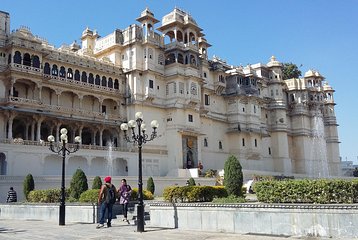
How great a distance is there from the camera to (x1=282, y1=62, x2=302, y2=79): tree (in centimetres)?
9025

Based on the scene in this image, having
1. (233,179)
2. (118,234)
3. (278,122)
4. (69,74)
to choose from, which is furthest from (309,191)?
(278,122)

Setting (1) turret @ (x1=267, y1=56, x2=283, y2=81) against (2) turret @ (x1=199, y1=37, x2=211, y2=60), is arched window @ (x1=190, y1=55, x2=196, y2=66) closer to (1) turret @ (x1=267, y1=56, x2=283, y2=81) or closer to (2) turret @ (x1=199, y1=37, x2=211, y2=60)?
(2) turret @ (x1=199, y1=37, x2=211, y2=60)

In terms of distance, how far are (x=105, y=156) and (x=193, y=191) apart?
25.7 meters

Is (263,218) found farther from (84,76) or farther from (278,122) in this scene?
(278,122)

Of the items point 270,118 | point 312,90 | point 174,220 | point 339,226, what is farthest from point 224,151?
point 339,226

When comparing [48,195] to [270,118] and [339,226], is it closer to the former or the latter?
[339,226]

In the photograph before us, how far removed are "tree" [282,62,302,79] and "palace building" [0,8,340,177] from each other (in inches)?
574

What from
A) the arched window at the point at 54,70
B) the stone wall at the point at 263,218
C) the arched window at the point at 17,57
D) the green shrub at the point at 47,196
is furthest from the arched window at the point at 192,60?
the stone wall at the point at 263,218

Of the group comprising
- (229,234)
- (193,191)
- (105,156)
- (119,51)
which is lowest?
(229,234)

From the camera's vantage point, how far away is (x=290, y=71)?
9050cm

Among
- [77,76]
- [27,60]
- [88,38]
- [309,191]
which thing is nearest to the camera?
[309,191]

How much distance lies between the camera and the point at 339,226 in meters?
12.9

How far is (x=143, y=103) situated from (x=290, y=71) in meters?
50.2

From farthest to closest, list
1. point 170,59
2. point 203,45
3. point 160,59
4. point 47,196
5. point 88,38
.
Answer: point 203,45 → point 88,38 → point 170,59 → point 160,59 → point 47,196
